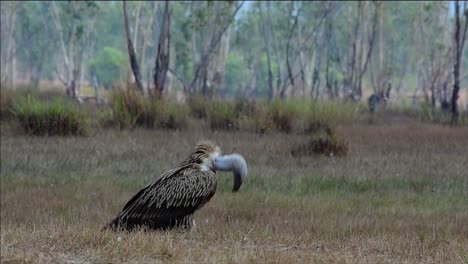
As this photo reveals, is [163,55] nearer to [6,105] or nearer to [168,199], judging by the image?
[6,105]

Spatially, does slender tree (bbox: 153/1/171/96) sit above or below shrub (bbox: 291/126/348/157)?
above

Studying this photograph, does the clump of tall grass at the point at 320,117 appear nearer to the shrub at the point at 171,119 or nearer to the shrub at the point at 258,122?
the shrub at the point at 258,122

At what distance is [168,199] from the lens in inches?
257

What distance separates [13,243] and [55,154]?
6940mm

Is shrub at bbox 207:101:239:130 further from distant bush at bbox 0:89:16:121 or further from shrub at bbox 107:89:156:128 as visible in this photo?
distant bush at bbox 0:89:16:121

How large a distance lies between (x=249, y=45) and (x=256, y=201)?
5327 cm

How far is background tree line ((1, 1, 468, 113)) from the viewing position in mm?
30047

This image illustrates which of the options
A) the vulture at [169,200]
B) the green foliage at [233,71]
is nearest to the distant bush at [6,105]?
the vulture at [169,200]

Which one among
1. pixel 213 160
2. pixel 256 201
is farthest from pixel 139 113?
pixel 213 160

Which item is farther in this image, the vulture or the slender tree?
the slender tree

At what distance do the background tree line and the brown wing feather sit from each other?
1283cm

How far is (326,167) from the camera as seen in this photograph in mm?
11711

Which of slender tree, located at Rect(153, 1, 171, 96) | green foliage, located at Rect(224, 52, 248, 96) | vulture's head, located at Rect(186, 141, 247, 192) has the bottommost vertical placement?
green foliage, located at Rect(224, 52, 248, 96)

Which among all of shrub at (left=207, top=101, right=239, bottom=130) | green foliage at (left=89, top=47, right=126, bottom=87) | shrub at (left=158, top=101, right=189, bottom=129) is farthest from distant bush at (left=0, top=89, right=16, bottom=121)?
green foliage at (left=89, top=47, right=126, bottom=87)
